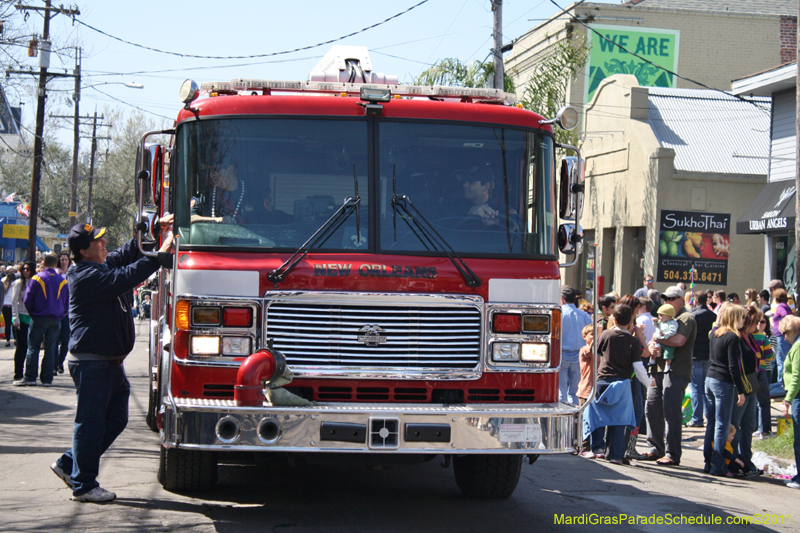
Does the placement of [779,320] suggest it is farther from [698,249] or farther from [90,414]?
[90,414]

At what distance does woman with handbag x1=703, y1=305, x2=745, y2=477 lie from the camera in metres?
9.07

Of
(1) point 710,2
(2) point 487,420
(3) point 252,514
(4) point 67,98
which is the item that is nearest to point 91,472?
(3) point 252,514

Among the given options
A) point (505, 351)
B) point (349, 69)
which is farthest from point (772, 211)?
point (505, 351)

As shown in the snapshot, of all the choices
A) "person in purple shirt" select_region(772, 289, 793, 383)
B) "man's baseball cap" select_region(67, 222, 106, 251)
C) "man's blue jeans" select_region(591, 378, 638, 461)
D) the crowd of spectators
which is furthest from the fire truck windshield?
"person in purple shirt" select_region(772, 289, 793, 383)

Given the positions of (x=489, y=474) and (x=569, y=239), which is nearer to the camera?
(x=569, y=239)

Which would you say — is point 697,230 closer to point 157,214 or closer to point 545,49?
point 545,49

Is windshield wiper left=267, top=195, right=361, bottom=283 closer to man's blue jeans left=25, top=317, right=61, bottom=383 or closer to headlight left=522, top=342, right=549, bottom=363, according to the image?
headlight left=522, top=342, right=549, bottom=363

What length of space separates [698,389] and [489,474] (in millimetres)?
6343

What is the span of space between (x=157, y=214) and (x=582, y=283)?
25.9m

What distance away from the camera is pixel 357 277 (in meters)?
5.89

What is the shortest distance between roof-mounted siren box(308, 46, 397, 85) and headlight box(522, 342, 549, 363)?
9.90 ft

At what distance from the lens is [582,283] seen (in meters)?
31.5

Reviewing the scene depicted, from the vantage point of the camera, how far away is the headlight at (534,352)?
6.09 meters

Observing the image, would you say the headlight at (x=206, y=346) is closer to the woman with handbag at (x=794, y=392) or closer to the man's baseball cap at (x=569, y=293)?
the woman with handbag at (x=794, y=392)
